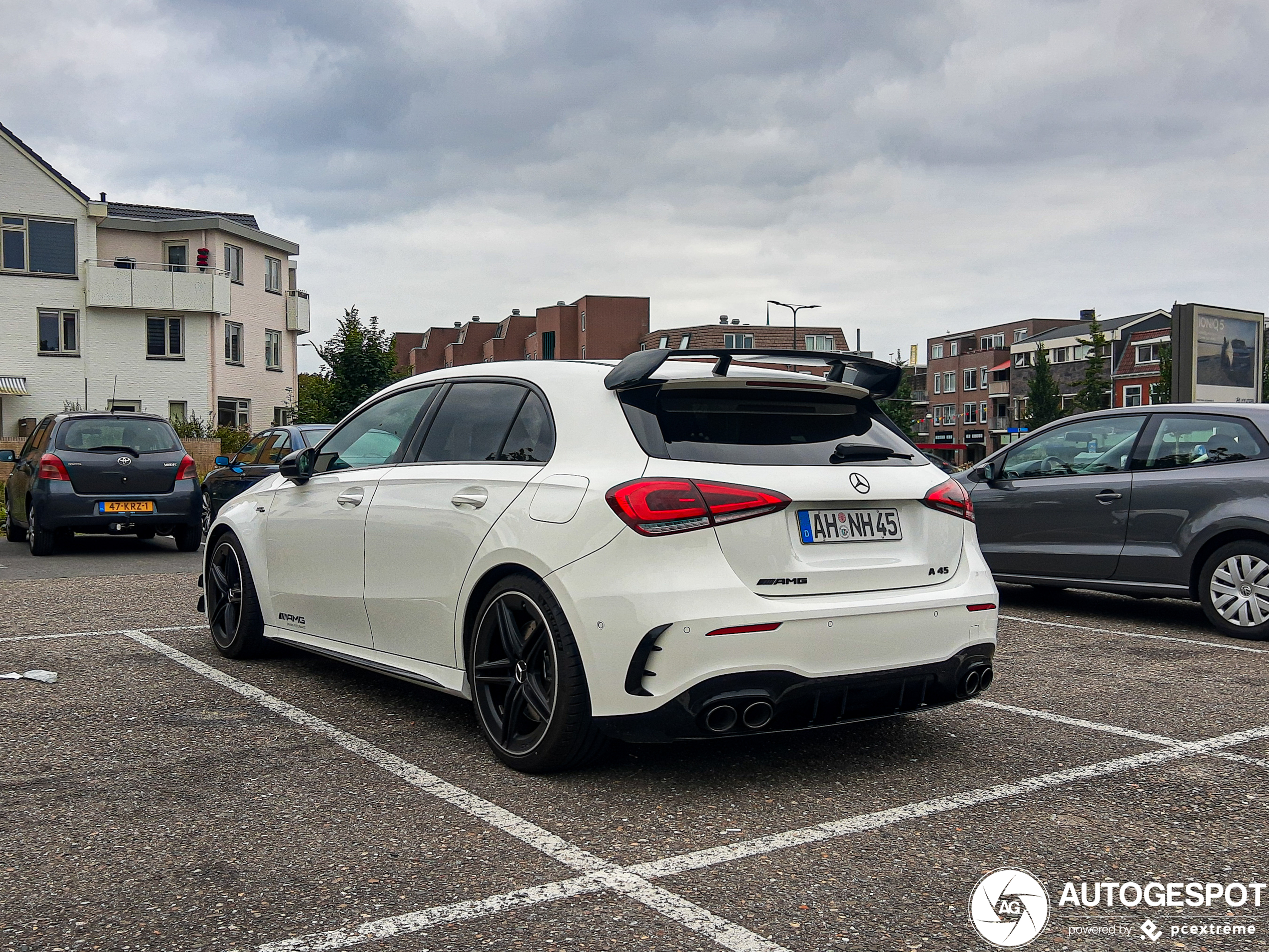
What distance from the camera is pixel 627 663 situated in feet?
13.0

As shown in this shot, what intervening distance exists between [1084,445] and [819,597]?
5464 mm

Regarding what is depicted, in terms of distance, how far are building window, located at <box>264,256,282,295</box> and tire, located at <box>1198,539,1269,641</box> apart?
148 ft

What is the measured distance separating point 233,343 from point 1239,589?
43.2 metres

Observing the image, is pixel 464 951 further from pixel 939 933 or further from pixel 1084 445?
pixel 1084 445

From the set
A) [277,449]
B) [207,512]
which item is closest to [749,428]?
[277,449]

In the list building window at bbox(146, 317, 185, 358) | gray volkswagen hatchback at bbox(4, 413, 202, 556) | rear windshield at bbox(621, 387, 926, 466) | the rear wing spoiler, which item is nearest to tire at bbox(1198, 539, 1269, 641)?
the rear wing spoiler

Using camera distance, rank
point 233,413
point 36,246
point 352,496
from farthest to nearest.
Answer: point 233,413
point 36,246
point 352,496

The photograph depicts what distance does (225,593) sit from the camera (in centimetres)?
679

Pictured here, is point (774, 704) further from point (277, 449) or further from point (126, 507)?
point (277, 449)

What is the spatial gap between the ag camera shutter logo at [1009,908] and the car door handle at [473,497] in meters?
2.24

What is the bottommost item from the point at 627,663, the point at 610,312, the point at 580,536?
the point at 627,663

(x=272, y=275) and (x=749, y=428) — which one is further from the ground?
(x=272, y=275)

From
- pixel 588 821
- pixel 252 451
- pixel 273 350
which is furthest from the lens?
pixel 273 350

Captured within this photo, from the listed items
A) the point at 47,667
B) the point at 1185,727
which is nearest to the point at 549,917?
the point at 1185,727
